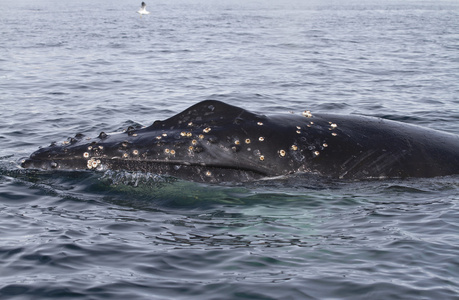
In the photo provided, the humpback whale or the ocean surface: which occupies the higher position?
the humpback whale

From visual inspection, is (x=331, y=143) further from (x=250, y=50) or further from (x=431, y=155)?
(x=250, y=50)

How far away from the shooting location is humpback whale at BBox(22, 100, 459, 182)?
769 centimetres

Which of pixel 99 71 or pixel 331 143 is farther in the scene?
pixel 99 71

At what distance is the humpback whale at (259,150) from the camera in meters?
7.69

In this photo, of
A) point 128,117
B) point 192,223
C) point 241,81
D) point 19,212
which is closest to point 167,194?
point 192,223

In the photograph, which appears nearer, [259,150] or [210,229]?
[210,229]

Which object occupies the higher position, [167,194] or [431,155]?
[431,155]

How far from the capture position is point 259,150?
7.67 m

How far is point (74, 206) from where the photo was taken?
7613 mm

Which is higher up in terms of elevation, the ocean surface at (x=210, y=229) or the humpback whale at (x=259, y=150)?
the humpback whale at (x=259, y=150)

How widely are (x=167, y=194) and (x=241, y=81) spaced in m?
11.2

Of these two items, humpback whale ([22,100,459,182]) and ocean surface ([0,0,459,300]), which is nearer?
ocean surface ([0,0,459,300])

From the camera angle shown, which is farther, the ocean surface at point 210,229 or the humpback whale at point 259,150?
the humpback whale at point 259,150

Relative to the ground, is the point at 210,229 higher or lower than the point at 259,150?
lower
